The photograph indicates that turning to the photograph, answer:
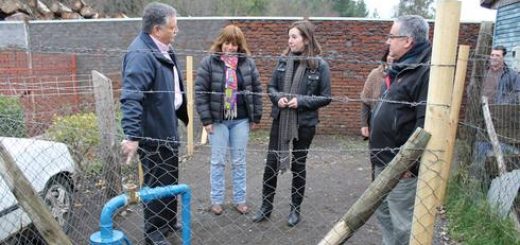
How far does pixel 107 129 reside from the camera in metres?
4.29

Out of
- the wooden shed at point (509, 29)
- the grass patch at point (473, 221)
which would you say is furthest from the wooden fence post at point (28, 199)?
the wooden shed at point (509, 29)

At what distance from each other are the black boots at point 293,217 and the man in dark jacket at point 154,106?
1049mm

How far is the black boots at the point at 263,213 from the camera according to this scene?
4066 millimetres

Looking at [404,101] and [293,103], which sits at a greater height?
[404,101]

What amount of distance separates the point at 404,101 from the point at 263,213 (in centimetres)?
201

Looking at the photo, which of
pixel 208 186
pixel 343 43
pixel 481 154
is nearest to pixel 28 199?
pixel 208 186

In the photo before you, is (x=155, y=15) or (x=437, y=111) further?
(x=155, y=15)

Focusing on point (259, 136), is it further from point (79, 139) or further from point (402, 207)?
point (402, 207)

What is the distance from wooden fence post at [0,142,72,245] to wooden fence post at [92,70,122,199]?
1.86m

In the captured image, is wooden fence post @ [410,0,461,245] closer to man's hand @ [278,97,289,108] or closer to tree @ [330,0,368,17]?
man's hand @ [278,97,289,108]

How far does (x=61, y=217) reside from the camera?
11.8ft

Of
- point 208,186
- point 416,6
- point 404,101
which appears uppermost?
point 416,6

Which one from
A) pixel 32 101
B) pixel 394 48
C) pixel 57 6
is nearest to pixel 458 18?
pixel 394 48

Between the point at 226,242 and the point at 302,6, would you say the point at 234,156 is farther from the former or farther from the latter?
the point at 302,6
